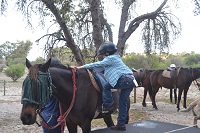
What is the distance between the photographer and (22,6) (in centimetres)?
872

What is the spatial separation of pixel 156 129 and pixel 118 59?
108 centimetres

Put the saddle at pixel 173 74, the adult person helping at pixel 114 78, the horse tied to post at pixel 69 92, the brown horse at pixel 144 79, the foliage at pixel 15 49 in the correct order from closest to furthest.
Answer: the horse tied to post at pixel 69 92
the adult person helping at pixel 114 78
the saddle at pixel 173 74
the brown horse at pixel 144 79
the foliage at pixel 15 49

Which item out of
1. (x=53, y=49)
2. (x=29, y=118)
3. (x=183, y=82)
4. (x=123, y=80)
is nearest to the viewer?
(x=29, y=118)

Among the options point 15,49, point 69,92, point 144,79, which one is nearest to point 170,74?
point 144,79

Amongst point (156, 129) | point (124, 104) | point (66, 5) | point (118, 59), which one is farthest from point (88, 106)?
point (66, 5)

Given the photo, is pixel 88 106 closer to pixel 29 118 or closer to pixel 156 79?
pixel 29 118

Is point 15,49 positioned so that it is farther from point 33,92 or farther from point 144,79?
point 33,92

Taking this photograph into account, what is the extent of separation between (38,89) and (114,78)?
1082 mm

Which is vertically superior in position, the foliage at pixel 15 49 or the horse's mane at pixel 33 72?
the foliage at pixel 15 49

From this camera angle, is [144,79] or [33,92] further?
[144,79]

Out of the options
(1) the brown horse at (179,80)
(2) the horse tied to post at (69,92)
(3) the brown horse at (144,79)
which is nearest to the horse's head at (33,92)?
(2) the horse tied to post at (69,92)

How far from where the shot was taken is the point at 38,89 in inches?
115

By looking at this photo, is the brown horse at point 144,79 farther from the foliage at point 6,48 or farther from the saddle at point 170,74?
the foliage at point 6,48

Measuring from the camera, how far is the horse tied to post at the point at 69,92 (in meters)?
2.98
